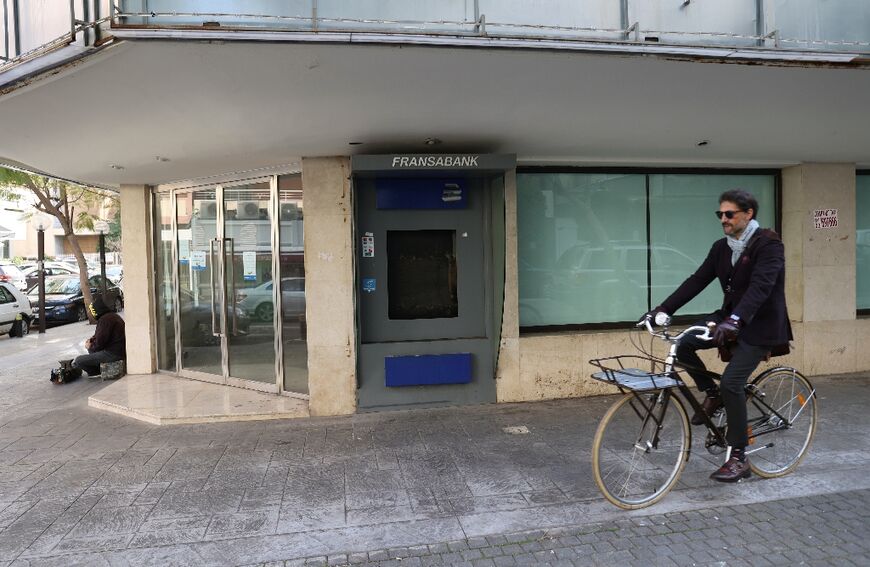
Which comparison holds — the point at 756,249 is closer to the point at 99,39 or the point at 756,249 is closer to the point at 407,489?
the point at 407,489

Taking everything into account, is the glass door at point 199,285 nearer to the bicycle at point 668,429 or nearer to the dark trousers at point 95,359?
the dark trousers at point 95,359

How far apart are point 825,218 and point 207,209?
8.25m

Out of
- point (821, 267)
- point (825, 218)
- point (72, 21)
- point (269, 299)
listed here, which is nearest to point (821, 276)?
point (821, 267)

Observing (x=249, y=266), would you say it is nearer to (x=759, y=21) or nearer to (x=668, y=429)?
(x=668, y=429)

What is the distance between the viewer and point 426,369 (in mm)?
6512

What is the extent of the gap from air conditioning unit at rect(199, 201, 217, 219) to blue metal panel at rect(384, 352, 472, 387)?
3.39 metres

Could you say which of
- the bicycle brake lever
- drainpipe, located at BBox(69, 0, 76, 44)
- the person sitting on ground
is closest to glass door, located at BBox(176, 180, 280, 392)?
the person sitting on ground

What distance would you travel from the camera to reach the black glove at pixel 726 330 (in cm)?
377

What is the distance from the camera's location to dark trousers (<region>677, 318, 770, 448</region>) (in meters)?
4.06

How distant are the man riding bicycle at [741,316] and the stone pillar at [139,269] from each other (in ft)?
23.8

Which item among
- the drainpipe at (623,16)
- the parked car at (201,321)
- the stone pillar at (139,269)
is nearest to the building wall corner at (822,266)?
the drainpipe at (623,16)

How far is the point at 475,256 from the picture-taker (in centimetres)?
680

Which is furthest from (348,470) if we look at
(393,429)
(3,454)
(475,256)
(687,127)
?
(687,127)

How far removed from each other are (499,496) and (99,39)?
4.00 meters
